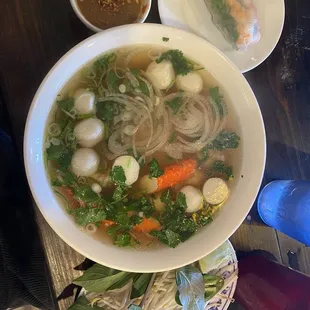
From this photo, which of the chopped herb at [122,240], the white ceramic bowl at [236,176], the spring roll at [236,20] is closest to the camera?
the white ceramic bowl at [236,176]

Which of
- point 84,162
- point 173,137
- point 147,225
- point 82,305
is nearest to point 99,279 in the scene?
point 82,305

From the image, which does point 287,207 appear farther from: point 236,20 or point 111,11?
point 111,11

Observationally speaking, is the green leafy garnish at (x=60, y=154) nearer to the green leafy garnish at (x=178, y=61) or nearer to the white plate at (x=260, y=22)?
the green leafy garnish at (x=178, y=61)

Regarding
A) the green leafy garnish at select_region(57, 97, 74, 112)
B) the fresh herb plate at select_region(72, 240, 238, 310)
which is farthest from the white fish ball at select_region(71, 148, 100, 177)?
the fresh herb plate at select_region(72, 240, 238, 310)

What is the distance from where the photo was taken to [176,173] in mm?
1335

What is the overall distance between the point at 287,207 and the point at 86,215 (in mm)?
616

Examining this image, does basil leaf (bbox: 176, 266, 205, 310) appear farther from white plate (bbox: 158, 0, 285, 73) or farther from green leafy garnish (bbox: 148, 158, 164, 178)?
white plate (bbox: 158, 0, 285, 73)

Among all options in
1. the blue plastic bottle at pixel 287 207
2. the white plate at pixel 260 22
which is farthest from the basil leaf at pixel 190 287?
the white plate at pixel 260 22

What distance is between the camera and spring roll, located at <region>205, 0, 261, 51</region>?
4.73ft

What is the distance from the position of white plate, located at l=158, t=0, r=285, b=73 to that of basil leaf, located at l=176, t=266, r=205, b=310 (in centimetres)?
60

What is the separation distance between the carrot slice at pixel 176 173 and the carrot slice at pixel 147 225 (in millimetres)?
84

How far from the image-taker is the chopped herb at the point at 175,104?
4.40 feet

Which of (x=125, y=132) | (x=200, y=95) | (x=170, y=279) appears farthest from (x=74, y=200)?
(x=200, y=95)

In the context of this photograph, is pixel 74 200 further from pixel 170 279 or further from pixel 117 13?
pixel 117 13
